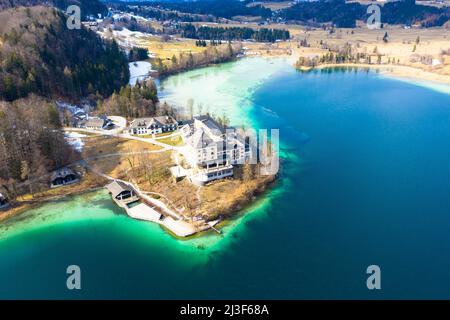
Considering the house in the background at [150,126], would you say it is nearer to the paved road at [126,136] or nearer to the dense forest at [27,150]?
Answer: the paved road at [126,136]

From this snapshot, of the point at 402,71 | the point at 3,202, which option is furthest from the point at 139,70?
the point at 402,71

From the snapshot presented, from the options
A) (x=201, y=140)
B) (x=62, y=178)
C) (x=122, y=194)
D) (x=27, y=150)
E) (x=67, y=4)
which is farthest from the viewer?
(x=67, y=4)

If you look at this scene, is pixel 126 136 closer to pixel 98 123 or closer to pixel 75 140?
pixel 98 123

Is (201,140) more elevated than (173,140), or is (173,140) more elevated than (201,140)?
(201,140)

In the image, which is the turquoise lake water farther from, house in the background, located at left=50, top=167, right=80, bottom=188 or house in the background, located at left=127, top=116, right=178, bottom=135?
house in the background, located at left=127, top=116, right=178, bottom=135

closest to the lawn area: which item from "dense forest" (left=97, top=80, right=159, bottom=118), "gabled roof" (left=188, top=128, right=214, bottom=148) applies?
"gabled roof" (left=188, top=128, right=214, bottom=148)

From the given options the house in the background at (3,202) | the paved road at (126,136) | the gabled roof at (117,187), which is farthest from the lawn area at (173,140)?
the house in the background at (3,202)
